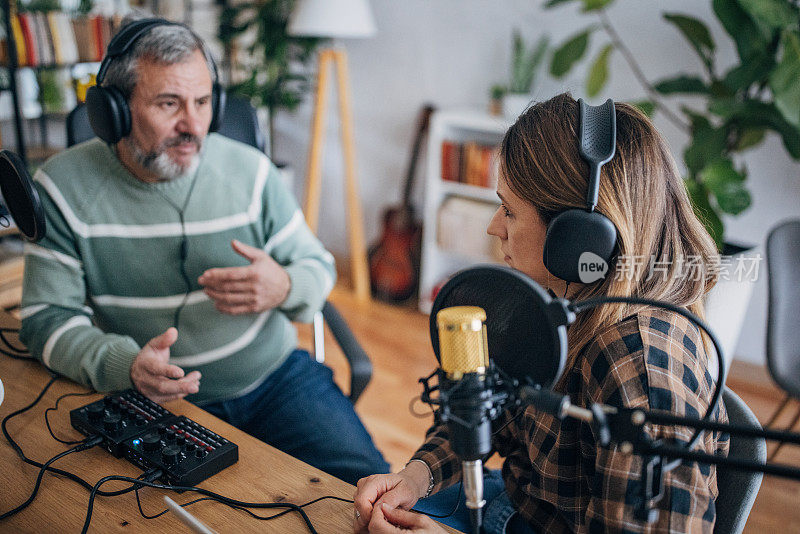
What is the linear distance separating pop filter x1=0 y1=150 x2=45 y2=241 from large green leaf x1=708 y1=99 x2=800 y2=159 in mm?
1890

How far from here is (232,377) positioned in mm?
1455

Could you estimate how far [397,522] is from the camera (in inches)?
32.7

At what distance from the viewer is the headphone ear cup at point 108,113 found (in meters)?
1.28

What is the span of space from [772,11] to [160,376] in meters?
1.90

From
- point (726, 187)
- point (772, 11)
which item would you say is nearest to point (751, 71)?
point (772, 11)

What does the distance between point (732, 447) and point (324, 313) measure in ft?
3.00

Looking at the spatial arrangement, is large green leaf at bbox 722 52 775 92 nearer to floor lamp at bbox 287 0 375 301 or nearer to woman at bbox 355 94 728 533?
woman at bbox 355 94 728 533

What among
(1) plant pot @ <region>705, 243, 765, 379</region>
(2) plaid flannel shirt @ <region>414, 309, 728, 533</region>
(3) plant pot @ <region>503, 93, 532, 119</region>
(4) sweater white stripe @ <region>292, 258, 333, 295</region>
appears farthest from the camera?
(3) plant pot @ <region>503, 93, 532, 119</region>

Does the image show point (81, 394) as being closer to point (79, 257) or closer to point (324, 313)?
point (79, 257)

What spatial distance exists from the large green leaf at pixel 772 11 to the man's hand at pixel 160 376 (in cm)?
182

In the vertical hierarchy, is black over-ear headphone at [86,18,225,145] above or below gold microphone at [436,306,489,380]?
above

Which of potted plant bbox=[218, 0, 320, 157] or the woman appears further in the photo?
potted plant bbox=[218, 0, 320, 157]

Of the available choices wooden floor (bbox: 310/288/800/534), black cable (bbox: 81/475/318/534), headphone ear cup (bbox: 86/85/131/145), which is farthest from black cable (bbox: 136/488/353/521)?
wooden floor (bbox: 310/288/800/534)

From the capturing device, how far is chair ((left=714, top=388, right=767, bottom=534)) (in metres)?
0.84
